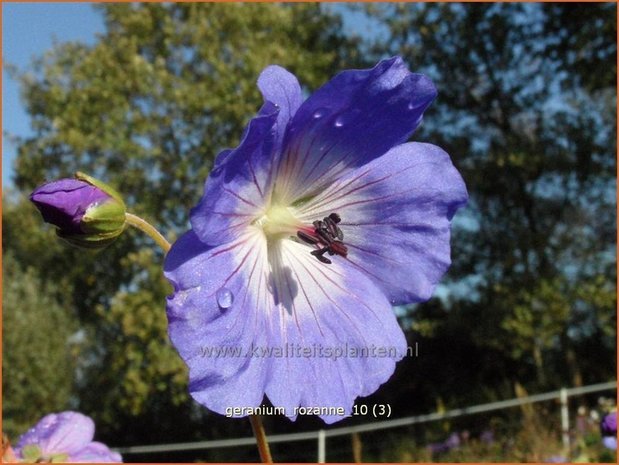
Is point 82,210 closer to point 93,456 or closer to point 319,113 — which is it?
point 319,113

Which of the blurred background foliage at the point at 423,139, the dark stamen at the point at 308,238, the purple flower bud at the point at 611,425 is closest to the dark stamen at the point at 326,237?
the dark stamen at the point at 308,238

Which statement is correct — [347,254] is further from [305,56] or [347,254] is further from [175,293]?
[305,56]

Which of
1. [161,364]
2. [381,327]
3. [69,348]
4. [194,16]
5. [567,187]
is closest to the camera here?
[381,327]

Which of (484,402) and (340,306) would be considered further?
(484,402)

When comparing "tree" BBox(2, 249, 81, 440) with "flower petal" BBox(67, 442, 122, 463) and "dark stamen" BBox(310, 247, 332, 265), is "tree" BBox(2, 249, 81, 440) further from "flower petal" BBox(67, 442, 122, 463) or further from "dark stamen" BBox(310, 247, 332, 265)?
"dark stamen" BBox(310, 247, 332, 265)

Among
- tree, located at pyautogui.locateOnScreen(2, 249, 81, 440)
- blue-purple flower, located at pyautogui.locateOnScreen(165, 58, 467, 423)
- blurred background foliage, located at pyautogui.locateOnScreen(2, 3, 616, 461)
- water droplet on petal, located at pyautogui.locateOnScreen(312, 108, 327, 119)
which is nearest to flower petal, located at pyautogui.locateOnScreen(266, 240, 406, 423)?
blue-purple flower, located at pyautogui.locateOnScreen(165, 58, 467, 423)

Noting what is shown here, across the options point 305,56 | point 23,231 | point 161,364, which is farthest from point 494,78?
point 23,231

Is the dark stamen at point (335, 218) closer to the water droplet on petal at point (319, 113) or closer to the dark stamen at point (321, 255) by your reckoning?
the dark stamen at point (321, 255)
